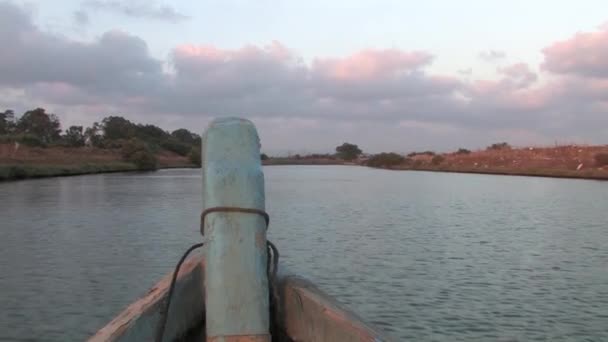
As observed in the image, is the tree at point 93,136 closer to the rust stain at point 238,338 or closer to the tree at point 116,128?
the tree at point 116,128

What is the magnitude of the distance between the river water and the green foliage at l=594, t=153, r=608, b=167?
144ft

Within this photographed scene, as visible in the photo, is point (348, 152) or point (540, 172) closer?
point (540, 172)

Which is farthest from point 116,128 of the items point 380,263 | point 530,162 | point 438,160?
point 380,263

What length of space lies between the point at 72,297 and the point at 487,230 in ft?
53.9

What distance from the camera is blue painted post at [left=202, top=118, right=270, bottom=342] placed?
4.00 m

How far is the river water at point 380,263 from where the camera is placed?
1195 centimetres

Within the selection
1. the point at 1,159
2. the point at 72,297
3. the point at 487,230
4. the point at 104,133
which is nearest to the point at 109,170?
the point at 1,159

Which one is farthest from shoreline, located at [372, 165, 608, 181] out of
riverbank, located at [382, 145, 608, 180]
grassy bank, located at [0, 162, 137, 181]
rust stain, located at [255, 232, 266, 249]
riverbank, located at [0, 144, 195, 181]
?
rust stain, located at [255, 232, 266, 249]

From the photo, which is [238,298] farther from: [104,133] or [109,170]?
[104,133]

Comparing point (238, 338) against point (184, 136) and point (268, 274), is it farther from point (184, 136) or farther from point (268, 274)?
point (184, 136)

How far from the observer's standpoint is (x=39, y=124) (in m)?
142

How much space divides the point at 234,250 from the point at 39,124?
149611mm

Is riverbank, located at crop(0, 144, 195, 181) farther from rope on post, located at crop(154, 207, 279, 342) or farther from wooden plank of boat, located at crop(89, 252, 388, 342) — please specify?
rope on post, located at crop(154, 207, 279, 342)

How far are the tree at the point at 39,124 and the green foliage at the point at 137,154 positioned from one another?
35.8m
